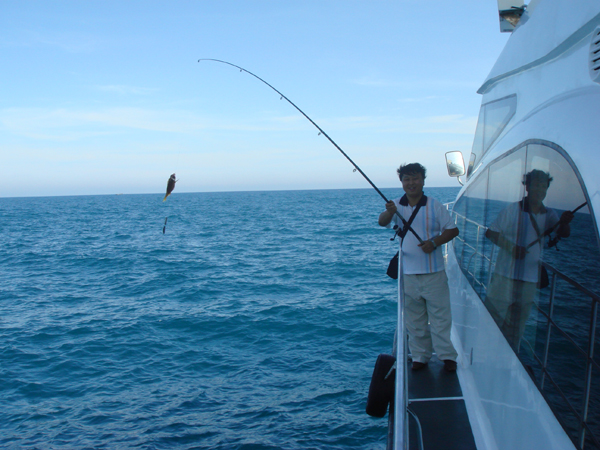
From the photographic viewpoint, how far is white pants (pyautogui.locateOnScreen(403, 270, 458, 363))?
3.78 metres

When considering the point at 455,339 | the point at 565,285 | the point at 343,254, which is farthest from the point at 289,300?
the point at 565,285

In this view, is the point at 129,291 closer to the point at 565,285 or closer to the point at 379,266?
the point at 379,266

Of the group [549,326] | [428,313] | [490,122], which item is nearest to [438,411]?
[428,313]

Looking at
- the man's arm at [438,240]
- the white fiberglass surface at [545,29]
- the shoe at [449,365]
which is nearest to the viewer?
the white fiberglass surface at [545,29]

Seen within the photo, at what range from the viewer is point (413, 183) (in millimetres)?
3701

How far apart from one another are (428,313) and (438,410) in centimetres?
74

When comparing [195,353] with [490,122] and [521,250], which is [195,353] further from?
[521,250]

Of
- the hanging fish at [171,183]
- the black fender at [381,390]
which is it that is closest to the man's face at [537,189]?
the black fender at [381,390]

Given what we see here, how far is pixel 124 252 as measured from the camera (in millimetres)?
30281

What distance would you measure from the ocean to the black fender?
10.4ft

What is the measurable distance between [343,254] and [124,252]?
1433cm

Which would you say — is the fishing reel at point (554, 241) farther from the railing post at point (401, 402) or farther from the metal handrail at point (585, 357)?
the railing post at point (401, 402)

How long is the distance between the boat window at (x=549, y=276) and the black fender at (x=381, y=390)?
1.53 m

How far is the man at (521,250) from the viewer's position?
2225 mm
